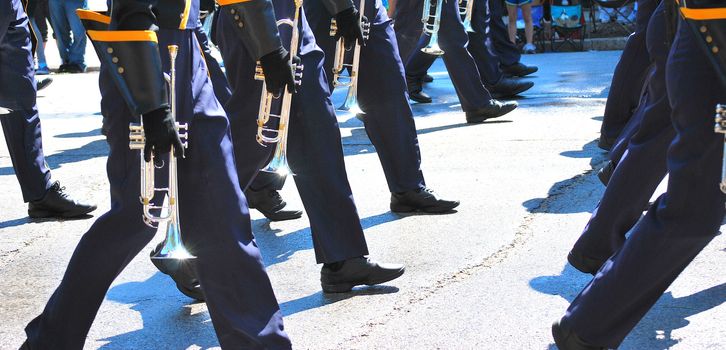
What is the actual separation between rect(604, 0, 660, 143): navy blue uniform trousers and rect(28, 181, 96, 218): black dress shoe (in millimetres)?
2853

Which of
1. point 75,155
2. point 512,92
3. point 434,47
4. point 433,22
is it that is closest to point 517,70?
point 512,92

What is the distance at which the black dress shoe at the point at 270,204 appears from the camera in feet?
18.5

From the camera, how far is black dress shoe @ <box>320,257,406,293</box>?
443 centimetres

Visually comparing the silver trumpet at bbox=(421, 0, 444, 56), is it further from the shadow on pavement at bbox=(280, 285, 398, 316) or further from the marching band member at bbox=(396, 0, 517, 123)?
the shadow on pavement at bbox=(280, 285, 398, 316)

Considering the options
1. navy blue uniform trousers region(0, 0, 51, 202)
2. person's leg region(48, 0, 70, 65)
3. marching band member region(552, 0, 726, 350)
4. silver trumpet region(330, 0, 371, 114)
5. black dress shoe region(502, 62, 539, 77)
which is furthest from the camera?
person's leg region(48, 0, 70, 65)

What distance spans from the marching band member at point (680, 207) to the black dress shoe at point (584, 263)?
96 cm

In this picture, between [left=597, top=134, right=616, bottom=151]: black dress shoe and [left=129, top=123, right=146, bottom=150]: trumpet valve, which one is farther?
[left=597, top=134, right=616, bottom=151]: black dress shoe

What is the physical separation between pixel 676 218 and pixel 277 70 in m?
1.37

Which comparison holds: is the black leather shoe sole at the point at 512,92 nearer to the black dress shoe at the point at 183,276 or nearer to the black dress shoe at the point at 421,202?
the black dress shoe at the point at 421,202

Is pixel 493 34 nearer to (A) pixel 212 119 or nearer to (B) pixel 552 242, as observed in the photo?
(B) pixel 552 242

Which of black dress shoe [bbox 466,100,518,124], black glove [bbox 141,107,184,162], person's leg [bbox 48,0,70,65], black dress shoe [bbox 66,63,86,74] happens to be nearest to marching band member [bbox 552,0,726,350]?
black glove [bbox 141,107,184,162]

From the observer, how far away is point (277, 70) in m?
3.78

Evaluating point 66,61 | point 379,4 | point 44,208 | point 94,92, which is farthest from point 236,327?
point 66,61

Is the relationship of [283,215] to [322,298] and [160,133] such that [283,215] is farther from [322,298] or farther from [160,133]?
[160,133]
